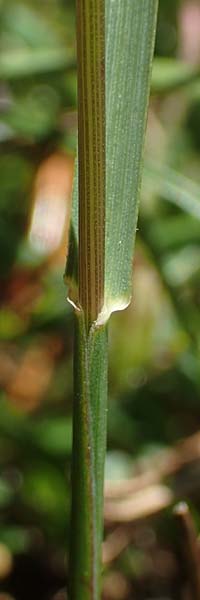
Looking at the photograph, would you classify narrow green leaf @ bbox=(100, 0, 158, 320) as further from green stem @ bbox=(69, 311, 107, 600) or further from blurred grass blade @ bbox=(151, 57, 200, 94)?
blurred grass blade @ bbox=(151, 57, 200, 94)

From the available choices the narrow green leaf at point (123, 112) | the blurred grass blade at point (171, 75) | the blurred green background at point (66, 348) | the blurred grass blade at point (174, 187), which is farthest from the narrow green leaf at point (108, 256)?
the blurred grass blade at point (171, 75)

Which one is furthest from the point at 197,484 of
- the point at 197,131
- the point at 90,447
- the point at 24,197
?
the point at 197,131

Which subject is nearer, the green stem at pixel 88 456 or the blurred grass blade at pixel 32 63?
the green stem at pixel 88 456

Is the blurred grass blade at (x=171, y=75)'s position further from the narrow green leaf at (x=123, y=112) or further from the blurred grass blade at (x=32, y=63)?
the narrow green leaf at (x=123, y=112)

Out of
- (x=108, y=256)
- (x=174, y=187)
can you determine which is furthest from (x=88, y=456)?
(x=174, y=187)

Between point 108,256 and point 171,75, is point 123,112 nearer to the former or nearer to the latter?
point 108,256

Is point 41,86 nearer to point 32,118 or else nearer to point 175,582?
point 32,118

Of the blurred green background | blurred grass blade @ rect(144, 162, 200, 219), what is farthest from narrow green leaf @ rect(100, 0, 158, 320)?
blurred grass blade @ rect(144, 162, 200, 219)
